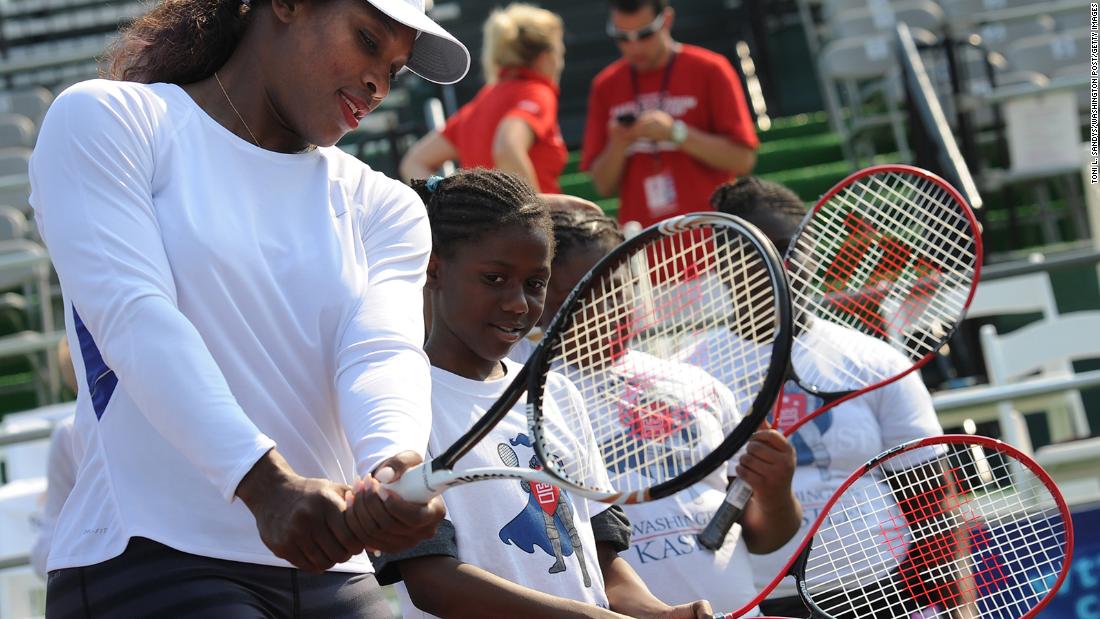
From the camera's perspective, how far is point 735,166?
597cm

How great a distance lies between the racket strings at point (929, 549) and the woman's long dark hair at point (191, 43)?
1501 millimetres

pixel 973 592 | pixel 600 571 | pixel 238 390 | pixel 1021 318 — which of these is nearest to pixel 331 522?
pixel 238 390

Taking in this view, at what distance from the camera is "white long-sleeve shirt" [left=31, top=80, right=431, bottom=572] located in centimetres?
176

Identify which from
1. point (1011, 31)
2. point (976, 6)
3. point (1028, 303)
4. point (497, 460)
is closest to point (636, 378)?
point (497, 460)

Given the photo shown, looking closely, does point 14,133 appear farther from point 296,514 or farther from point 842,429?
point 296,514

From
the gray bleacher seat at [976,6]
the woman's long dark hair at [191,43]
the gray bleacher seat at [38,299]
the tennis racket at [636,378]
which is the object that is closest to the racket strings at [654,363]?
the tennis racket at [636,378]

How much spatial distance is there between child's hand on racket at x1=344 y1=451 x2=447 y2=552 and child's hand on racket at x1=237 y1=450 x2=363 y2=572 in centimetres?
2

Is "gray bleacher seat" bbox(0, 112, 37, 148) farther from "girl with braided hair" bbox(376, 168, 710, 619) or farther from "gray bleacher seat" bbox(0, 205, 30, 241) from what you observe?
"girl with braided hair" bbox(376, 168, 710, 619)

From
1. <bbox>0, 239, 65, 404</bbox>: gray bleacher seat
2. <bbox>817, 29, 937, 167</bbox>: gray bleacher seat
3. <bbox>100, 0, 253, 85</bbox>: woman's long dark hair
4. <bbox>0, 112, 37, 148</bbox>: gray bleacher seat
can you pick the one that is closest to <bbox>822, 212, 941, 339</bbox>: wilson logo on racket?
<bbox>100, 0, 253, 85</bbox>: woman's long dark hair

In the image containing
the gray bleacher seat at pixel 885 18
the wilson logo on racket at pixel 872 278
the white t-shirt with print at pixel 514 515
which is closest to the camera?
the white t-shirt with print at pixel 514 515

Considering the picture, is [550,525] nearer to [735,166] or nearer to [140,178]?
[140,178]

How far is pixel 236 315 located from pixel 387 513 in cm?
36

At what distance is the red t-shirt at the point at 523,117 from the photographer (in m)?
5.97

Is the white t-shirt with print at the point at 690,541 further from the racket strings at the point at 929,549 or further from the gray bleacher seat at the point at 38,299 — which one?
the gray bleacher seat at the point at 38,299
